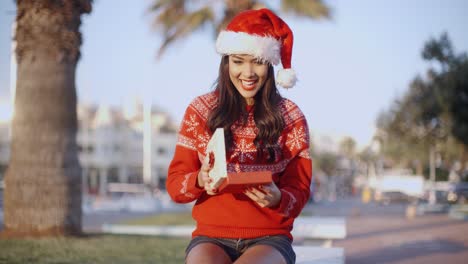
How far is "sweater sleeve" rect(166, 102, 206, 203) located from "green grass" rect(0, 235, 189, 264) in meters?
2.90

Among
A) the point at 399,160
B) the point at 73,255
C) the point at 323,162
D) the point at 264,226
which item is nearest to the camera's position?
the point at 264,226

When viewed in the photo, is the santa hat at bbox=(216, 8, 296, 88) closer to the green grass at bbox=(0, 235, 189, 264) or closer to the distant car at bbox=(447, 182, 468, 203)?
the green grass at bbox=(0, 235, 189, 264)

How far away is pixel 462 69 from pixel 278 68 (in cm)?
1965

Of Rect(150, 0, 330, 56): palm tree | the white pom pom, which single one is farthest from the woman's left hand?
Rect(150, 0, 330, 56): palm tree

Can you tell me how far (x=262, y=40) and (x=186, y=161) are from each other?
768mm

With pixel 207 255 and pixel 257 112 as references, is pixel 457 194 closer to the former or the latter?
pixel 257 112

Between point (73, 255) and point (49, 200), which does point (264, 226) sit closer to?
point (73, 255)

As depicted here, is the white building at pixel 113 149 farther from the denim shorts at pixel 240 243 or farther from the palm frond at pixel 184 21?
the denim shorts at pixel 240 243

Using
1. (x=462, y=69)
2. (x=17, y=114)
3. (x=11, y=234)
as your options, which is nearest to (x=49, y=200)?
(x=11, y=234)

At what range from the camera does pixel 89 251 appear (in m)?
6.21

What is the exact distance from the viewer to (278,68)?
11.4ft

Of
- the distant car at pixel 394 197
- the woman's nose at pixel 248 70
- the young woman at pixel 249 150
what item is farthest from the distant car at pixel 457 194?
the woman's nose at pixel 248 70

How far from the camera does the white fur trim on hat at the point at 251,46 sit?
10.6 feet

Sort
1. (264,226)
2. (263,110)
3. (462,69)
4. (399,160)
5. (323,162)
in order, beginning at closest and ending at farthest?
→ (264,226) < (263,110) < (462,69) < (399,160) < (323,162)
